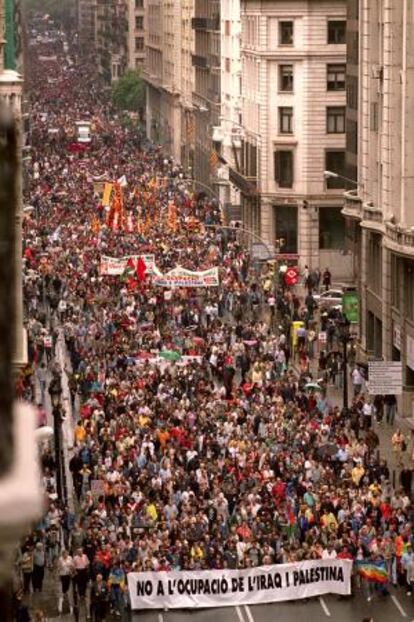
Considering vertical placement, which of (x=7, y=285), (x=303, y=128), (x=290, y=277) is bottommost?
(x=290, y=277)

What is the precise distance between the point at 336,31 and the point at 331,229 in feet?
30.5

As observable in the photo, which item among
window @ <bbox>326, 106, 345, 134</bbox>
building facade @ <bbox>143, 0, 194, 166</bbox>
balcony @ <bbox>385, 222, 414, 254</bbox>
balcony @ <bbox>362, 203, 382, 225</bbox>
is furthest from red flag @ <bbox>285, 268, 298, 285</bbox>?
building facade @ <bbox>143, 0, 194, 166</bbox>

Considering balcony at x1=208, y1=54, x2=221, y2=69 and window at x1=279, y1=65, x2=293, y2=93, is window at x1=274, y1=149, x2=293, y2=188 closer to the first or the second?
window at x1=279, y1=65, x2=293, y2=93

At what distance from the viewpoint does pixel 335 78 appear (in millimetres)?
94312

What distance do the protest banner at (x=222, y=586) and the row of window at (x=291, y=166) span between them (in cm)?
5977

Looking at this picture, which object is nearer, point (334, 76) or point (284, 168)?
point (334, 76)

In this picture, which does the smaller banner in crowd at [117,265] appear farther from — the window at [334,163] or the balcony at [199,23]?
the balcony at [199,23]

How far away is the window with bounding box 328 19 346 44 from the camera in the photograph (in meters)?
93.6

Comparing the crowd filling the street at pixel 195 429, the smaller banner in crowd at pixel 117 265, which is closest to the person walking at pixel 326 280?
the crowd filling the street at pixel 195 429

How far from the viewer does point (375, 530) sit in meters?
36.5

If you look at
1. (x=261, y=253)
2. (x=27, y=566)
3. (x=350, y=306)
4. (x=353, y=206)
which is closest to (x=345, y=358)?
(x=350, y=306)

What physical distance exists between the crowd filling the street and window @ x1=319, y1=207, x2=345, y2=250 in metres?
2.42

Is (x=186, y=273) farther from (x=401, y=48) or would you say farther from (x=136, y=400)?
(x=136, y=400)

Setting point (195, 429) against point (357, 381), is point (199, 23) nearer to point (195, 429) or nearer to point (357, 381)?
point (357, 381)
